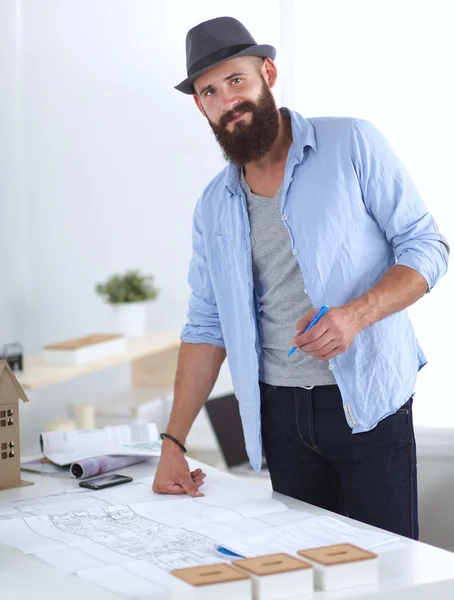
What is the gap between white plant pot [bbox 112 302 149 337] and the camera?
162 inches

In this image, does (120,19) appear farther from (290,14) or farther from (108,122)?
(290,14)

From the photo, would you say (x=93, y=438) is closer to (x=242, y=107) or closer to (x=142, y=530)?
(x=142, y=530)

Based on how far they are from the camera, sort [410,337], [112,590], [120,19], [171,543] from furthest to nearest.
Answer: [120,19] < [410,337] < [171,543] < [112,590]

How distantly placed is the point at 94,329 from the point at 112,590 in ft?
10.9

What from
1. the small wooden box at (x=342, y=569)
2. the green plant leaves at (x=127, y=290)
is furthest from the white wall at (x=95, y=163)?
the small wooden box at (x=342, y=569)

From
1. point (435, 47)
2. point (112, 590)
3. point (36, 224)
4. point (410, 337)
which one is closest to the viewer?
point (112, 590)

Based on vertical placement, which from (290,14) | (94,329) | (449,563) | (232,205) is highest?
(290,14)

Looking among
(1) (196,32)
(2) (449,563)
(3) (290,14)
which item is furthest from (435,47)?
(2) (449,563)

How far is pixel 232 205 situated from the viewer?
2.05 metres

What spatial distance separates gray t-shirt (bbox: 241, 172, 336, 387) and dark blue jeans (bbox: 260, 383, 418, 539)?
4cm

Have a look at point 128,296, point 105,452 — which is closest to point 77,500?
point 105,452

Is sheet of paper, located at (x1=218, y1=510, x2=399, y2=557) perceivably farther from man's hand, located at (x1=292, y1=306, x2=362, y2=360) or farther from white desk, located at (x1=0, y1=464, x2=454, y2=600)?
man's hand, located at (x1=292, y1=306, x2=362, y2=360)

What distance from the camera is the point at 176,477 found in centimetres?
187

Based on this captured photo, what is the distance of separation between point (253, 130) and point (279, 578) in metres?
1.10
